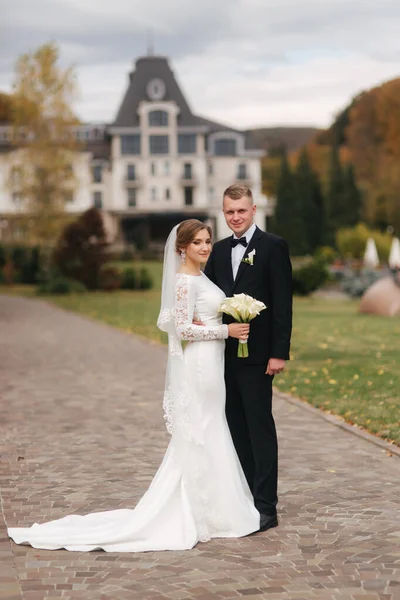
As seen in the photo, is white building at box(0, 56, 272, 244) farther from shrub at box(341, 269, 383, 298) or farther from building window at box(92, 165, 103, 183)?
shrub at box(341, 269, 383, 298)

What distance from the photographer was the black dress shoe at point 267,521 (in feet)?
19.6

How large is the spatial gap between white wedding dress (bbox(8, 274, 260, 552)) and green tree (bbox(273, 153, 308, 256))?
191 ft

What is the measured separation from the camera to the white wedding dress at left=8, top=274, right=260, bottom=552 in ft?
18.9

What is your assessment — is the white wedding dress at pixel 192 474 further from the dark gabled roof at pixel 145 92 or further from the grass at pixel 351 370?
the dark gabled roof at pixel 145 92

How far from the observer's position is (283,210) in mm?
65875

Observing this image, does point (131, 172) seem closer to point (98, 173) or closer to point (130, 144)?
point (130, 144)

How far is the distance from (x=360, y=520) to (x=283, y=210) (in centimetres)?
6032

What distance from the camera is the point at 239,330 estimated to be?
5898mm

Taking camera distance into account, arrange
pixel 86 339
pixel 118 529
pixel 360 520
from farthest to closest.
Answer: pixel 86 339
pixel 360 520
pixel 118 529

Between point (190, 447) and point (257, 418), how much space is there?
460 mm

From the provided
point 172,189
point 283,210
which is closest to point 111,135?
point 172,189

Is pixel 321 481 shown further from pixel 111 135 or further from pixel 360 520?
pixel 111 135

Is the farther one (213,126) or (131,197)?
(131,197)

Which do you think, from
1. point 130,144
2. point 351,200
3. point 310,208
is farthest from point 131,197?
point 351,200
